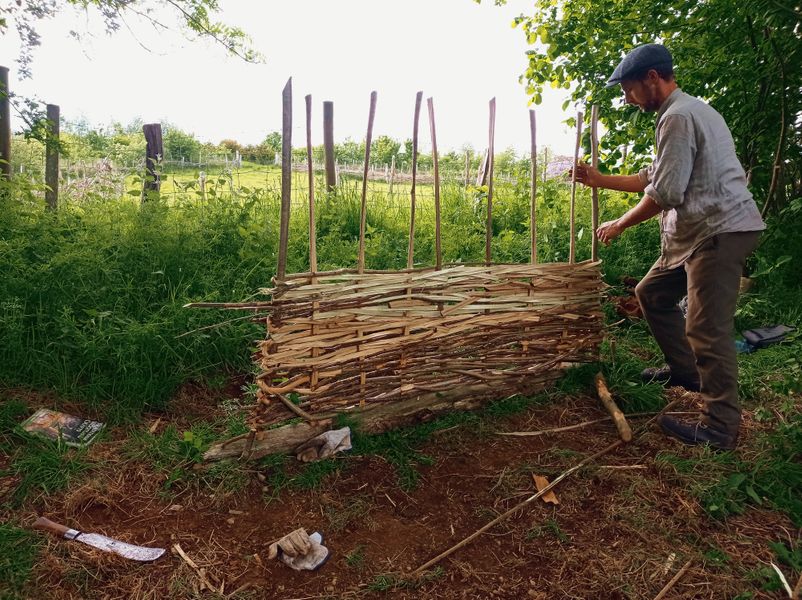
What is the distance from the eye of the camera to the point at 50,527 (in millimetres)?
2273

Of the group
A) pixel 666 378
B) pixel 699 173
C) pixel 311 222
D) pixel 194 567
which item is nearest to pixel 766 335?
pixel 666 378

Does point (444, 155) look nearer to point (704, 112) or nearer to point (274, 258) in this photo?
point (274, 258)

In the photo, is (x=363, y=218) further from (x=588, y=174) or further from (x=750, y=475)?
(x=750, y=475)

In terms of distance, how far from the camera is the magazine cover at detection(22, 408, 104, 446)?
2.84 metres

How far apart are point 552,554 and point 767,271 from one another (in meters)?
3.76

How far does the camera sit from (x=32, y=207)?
166 inches

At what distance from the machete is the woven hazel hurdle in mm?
560

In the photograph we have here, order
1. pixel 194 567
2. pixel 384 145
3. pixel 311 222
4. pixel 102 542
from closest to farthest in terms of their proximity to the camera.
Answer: pixel 194 567 < pixel 102 542 < pixel 311 222 < pixel 384 145

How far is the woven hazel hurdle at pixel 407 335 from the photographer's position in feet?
8.64

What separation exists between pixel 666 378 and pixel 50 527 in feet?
11.3

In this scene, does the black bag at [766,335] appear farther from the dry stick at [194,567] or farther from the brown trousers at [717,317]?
the dry stick at [194,567]

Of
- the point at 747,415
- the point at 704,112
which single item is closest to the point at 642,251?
the point at 747,415

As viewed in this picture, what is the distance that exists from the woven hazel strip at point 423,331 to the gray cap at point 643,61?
110 centimetres

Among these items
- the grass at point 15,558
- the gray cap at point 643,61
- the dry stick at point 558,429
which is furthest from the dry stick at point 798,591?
the grass at point 15,558
